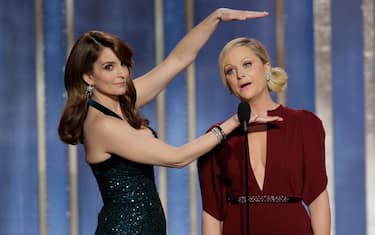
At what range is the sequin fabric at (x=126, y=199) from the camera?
2221 mm

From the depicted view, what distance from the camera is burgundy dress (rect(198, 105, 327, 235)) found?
2137 millimetres

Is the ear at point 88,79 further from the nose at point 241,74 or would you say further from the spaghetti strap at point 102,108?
the nose at point 241,74

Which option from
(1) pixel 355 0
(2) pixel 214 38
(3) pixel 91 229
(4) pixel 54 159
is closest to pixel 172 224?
(3) pixel 91 229

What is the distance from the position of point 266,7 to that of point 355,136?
0.76 meters

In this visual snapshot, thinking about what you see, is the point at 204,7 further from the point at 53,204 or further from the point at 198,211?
the point at 53,204

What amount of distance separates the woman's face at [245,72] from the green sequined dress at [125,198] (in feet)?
1.23

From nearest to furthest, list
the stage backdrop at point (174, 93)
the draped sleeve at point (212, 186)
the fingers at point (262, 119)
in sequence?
the fingers at point (262, 119)
the draped sleeve at point (212, 186)
the stage backdrop at point (174, 93)

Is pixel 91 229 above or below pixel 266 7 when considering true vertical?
below

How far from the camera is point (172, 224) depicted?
3.62 meters

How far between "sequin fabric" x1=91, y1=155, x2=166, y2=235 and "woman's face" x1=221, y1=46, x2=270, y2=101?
1.26 ft

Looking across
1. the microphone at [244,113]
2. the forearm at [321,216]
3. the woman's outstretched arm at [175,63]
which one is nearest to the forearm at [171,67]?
the woman's outstretched arm at [175,63]

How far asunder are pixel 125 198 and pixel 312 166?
57cm

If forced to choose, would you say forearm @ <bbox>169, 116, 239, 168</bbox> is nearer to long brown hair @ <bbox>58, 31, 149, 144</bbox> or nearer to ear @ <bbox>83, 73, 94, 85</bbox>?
long brown hair @ <bbox>58, 31, 149, 144</bbox>

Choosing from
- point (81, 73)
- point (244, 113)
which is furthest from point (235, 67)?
point (81, 73)
